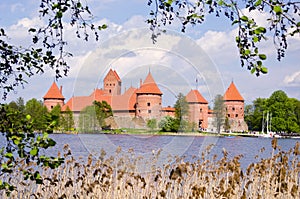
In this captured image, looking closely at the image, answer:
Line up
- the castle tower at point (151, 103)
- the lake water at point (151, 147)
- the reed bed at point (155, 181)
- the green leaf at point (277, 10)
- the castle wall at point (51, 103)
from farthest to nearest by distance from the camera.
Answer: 1. the castle wall at point (51, 103)
2. the castle tower at point (151, 103)
3. the lake water at point (151, 147)
4. the reed bed at point (155, 181)
5. the green leaf at point (277, 10)

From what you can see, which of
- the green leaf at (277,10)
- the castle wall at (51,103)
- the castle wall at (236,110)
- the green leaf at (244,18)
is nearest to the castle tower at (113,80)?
the green leaf at (244,18)

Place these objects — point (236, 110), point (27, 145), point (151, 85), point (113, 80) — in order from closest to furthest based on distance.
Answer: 1. point (27, 145)
2. point (113, 80)
3. point (151, 85)
4. point (236, 110)

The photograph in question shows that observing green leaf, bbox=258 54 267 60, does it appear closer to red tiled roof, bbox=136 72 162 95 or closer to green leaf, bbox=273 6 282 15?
green leaf, bbox=273 6 282 15

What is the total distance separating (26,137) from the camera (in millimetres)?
1749

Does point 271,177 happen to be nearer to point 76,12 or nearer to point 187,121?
point 76,12

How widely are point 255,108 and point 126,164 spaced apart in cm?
6720

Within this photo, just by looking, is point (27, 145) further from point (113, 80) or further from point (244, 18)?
point (113, 80)

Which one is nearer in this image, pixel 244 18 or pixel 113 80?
pixel 244 18

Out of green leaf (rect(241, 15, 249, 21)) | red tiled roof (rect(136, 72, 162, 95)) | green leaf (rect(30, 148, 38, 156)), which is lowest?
green leaf (rect(30, 148, 38, 156))

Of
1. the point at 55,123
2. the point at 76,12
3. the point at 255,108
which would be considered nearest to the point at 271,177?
the point at 76,12

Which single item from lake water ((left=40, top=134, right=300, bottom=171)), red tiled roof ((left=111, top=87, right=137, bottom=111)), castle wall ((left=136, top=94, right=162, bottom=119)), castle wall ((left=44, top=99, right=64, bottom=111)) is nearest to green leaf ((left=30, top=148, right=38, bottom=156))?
lake water ((left=40, top=134, right=300, bottom=171))

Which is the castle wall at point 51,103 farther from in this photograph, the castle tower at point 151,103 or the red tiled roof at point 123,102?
the red tiled roof at point 123,102

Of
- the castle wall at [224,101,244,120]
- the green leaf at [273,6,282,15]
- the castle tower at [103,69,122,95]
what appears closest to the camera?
the green leaf at [273,6,282,15]

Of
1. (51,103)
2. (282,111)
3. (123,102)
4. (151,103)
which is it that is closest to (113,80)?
(123,102)
